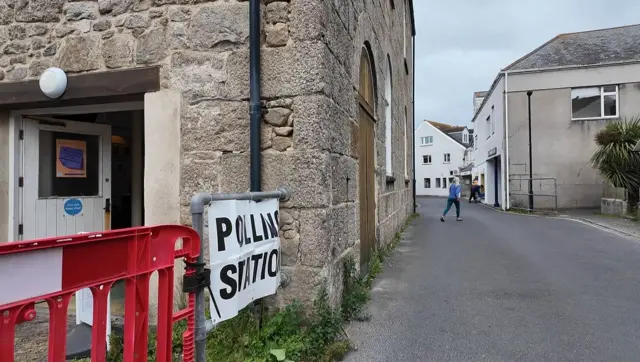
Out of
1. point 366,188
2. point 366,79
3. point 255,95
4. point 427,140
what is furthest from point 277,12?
point 427,140

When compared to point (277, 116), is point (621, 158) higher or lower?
higher

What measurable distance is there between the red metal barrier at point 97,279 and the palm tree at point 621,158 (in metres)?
16.6

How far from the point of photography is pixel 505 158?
68.9 feet

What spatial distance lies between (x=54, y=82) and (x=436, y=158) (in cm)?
5056

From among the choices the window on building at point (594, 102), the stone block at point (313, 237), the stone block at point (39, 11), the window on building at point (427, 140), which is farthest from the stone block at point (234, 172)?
the window on building at point (427, 140)

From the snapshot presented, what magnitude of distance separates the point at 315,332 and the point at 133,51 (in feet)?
9.88

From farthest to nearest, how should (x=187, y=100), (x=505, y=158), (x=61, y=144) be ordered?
(x=505, y=158) < (x=61, y=144) < (x=187, y=100)

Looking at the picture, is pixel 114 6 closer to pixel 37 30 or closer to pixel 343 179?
pixel 37 30

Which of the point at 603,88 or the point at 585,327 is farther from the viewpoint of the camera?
the point at 603,88

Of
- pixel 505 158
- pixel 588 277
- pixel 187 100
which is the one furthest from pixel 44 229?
pixel 505 158

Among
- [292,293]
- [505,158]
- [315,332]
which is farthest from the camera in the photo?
[505,158]

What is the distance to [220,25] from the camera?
3838mm

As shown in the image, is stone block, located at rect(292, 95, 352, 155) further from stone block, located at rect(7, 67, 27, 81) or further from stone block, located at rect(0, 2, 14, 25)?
stone block, located at rect(0, 2, 14, 25)

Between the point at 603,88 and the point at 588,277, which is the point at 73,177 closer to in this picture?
the point at 588,277
